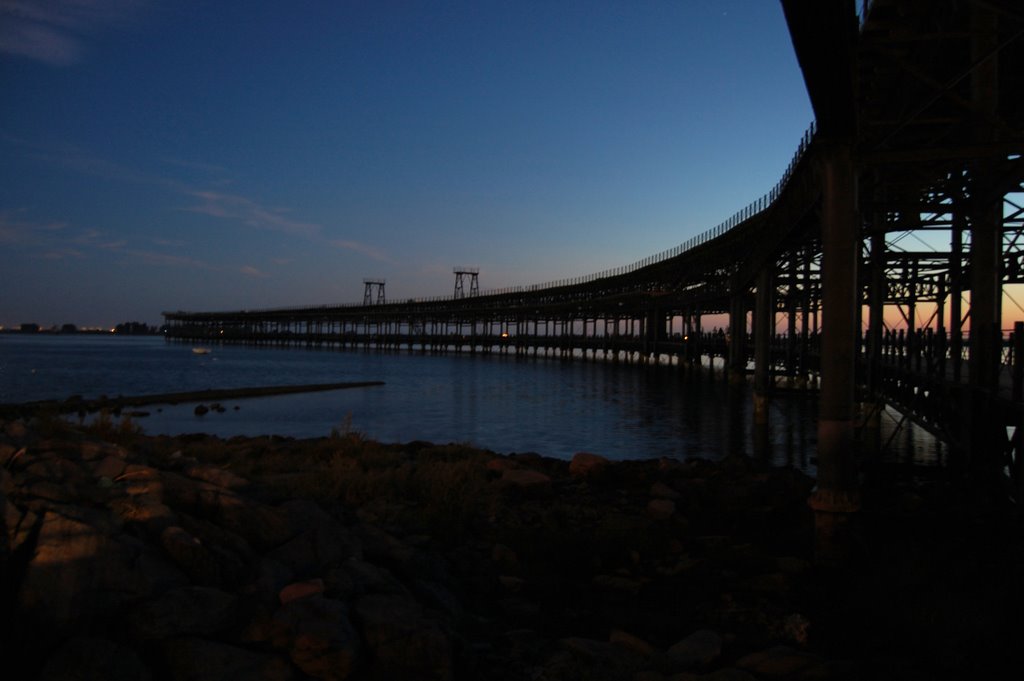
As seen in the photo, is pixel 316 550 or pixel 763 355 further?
pixel 763 355

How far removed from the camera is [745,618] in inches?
311

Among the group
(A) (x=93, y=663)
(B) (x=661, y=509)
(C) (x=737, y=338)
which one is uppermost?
(C) (x=737, y=338)

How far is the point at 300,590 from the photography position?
20.0 ft

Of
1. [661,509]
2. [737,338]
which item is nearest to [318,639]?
[661,509]

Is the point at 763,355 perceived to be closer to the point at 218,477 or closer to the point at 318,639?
the point at 218,477

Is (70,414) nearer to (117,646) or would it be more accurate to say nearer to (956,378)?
(117,646)

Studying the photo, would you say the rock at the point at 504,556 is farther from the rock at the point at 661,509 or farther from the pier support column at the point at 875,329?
the pier support column at the point at 875,329

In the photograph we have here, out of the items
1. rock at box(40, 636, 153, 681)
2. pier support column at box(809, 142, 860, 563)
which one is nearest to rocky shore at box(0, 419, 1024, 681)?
rock at box(40, 636, 153, 681)

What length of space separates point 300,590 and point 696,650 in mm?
3629

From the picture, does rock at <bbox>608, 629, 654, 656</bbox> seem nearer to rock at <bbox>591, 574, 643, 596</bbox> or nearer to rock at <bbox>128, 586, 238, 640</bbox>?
rock at <bbox>591, 574, 643, 596</bbox>

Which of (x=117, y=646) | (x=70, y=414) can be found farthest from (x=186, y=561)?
(x=70, y=414)

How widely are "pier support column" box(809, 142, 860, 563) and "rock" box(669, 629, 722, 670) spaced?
12.6 ft

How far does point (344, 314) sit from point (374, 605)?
183684mm

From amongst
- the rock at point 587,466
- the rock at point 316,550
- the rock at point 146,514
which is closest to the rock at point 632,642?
the rock at point 316,550
